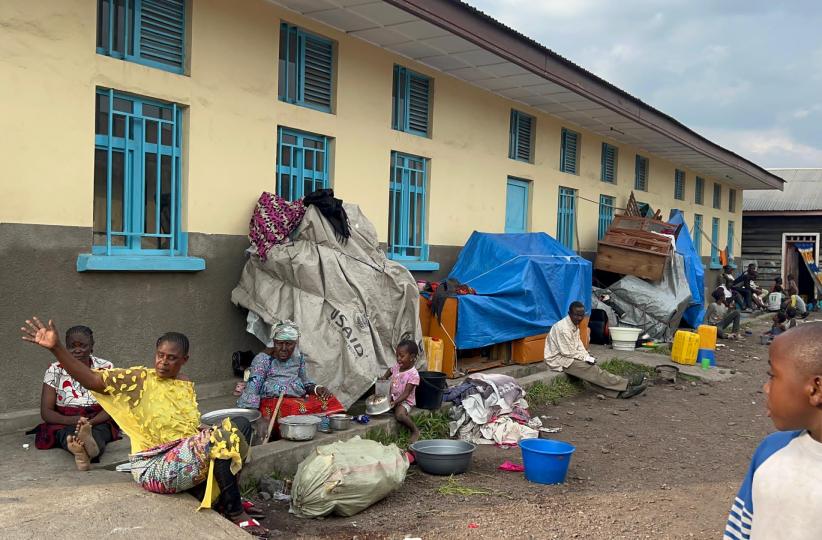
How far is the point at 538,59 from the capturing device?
9.76 metres

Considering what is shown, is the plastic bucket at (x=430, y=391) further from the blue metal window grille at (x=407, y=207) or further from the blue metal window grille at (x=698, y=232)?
the blue metal window grille at (x=698, y=232)

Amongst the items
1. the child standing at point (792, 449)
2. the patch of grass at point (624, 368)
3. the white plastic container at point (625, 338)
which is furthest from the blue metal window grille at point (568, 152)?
the child standing at point (792, 449)

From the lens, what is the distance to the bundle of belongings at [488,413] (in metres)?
7.02

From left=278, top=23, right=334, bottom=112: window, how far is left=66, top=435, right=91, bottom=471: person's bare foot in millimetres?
4490

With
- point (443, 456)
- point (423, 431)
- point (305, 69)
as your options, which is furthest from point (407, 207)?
point (443, 456)

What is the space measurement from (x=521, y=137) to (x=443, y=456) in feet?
25.3

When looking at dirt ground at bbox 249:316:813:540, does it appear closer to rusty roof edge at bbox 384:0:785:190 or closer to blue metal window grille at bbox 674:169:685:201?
rusty roof edge at bbox 384:0:785:190

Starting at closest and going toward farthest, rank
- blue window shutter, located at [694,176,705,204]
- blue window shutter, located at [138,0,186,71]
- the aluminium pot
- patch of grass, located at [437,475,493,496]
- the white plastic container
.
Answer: patch of grass, located at [437,475,493,496]
the aluminium pot
blue window shutter, located at [138,0,186,71]
the white plastic container
blue window shutter, located at [694,176,705,204]

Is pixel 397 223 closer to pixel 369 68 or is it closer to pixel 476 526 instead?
pixel 369 68

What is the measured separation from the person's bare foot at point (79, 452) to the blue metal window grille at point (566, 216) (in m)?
10.3

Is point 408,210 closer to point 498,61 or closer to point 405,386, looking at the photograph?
point 498,61

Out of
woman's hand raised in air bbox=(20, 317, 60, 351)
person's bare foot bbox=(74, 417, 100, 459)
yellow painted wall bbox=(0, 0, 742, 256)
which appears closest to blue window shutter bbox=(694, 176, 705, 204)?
yellow painted wall bbox=(0, 0, 742, 256)

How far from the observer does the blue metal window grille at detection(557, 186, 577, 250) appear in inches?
535

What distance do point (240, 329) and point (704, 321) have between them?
11836mm
